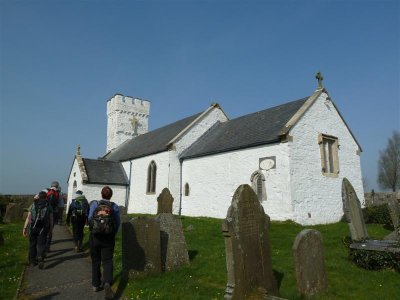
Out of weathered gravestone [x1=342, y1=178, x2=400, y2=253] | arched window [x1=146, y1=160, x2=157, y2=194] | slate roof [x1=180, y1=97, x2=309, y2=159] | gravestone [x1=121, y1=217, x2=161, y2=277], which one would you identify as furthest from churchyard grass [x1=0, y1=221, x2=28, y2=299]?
arched window [x1=146, y1=160, x2=157, y2=194]

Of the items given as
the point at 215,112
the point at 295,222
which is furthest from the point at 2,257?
the point at 215,112

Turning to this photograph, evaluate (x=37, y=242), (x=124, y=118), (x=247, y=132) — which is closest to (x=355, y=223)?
(x=37, y=242)

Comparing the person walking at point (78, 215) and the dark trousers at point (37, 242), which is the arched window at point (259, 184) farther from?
the dark trousers at point (37, 242)

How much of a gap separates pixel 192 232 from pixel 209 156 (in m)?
8.12

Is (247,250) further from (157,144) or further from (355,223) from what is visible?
(157,144)

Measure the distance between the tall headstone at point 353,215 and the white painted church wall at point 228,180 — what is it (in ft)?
19.9

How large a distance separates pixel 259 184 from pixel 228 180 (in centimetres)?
238

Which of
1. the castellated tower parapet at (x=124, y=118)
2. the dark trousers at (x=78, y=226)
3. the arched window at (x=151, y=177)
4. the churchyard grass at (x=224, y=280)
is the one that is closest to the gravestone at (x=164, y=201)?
the churchyard grass at (x=224, y=280)

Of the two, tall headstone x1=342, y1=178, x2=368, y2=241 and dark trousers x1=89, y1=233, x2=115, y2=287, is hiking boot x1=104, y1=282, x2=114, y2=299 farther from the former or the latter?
tall headstone x1=342, y1=178, x2=368, y2=241

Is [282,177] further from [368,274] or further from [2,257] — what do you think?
[2,257]

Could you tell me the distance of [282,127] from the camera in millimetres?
17047

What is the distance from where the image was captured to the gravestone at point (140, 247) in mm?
7376

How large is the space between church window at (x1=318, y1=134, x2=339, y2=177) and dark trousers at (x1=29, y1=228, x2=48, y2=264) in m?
14.2

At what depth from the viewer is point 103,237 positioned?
6246 millimetres
